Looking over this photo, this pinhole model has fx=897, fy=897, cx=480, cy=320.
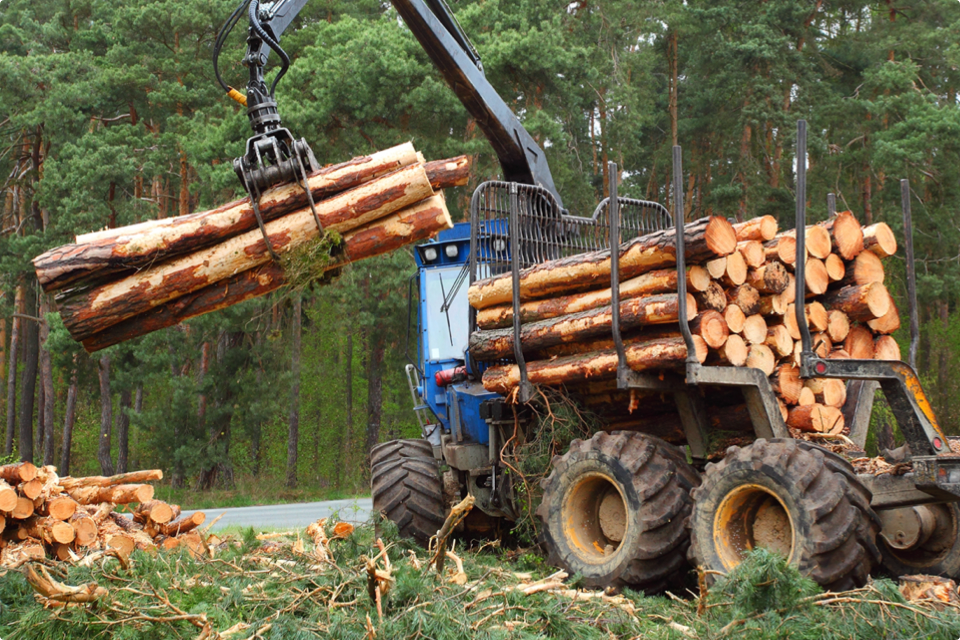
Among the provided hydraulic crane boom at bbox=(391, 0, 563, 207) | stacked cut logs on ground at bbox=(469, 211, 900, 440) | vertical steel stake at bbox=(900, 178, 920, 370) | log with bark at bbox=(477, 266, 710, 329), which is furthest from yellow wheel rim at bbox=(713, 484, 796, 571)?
hydraulic crane boom at bbox=(391, 0, 563, 207)

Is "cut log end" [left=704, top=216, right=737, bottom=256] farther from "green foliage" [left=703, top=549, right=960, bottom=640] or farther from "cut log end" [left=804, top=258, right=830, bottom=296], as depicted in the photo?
"green foliage" [left=703, top=549, right=960, bottom=640]

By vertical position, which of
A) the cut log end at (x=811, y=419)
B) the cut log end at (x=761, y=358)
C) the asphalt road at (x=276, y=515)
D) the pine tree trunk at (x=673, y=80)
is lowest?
the asphalt road at (x=276, y=515)

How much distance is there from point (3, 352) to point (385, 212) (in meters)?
40.2

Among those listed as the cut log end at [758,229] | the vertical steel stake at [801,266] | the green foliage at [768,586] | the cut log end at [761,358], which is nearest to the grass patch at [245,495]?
the cut log end at [761,358]

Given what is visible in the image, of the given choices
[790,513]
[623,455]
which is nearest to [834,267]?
[623,455]

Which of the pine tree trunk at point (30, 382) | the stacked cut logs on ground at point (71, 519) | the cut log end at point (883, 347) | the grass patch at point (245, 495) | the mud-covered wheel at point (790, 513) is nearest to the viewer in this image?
the mud-covered wheel at point (790, 513)

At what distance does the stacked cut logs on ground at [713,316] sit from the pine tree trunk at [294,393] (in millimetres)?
18600

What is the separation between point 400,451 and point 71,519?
9.85ft

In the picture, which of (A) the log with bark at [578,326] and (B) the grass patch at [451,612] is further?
(A) the log with bark at [578,326]

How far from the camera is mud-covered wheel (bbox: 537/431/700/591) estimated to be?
598 cm

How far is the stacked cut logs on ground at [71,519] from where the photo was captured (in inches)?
→ 297

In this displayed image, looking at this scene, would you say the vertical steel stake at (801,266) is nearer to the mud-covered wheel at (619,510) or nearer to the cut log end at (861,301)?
the mud-covered wheel at (619,510)

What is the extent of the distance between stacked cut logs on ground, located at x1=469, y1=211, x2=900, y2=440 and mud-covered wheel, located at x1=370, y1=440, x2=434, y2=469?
153 centimetres

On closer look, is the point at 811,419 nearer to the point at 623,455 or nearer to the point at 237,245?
the point at 623,455
